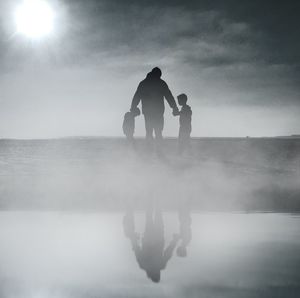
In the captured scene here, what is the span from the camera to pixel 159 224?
5.93 metres

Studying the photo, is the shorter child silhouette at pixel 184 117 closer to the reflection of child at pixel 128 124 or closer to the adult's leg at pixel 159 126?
the adult's leg at pixel 159 126

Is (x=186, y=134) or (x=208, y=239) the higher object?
(x=186, y=134)

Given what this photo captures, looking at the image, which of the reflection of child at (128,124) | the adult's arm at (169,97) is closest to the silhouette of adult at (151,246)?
the adult's arm at (169,97)

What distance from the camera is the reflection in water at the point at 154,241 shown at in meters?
3.77

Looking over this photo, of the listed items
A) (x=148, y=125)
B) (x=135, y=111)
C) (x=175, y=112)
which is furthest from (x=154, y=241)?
(x=135, y=111)

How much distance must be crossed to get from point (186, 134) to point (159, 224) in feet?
39.2

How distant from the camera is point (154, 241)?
475 cm

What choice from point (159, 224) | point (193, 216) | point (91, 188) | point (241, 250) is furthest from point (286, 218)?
point (91, 188)

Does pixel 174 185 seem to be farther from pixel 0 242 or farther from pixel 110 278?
pixel 110 278

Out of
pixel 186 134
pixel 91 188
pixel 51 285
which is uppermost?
pixel 186 134

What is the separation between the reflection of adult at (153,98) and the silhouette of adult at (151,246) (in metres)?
9.16

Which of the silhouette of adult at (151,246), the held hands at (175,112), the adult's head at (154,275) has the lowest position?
the adult's head at (154,275)

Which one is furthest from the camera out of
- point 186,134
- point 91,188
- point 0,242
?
point 186,134

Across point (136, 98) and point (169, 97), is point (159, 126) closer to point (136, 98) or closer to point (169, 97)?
point (169, 97)
